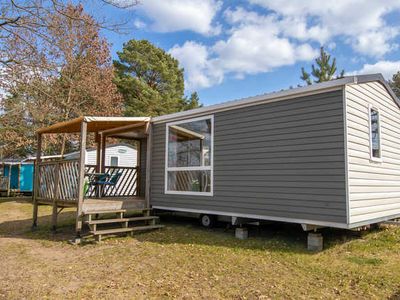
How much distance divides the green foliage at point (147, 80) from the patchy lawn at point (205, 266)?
1630 centimetres

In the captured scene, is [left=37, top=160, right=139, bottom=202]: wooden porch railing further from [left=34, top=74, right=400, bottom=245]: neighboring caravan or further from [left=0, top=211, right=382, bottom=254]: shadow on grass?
[left=0, top=211, right=382, bottom=254]: shadow on grass

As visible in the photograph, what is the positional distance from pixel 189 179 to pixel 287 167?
2620 millimetres

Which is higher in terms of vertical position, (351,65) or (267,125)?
(351,65)

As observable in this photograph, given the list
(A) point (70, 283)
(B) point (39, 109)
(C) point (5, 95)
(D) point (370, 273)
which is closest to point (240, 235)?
(D) point (370, 273)

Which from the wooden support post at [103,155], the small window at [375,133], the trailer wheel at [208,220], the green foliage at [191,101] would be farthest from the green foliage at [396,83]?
the wooden support post at [103,155]

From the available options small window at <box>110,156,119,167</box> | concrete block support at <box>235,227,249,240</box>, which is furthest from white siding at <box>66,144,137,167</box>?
concrete block support at <box>235,227,249,240</box>

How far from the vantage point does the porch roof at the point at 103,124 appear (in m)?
7.42

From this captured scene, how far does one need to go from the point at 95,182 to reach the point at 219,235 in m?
4.01

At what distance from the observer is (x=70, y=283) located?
433cm

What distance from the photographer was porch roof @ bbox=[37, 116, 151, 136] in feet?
24.3

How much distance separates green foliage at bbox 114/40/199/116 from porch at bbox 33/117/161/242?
12.5m

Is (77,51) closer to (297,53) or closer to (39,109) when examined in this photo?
(39,109)

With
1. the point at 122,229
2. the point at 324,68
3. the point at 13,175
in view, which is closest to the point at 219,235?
the point at 122,229

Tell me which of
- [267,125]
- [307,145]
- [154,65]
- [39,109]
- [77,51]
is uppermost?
[154,65]
